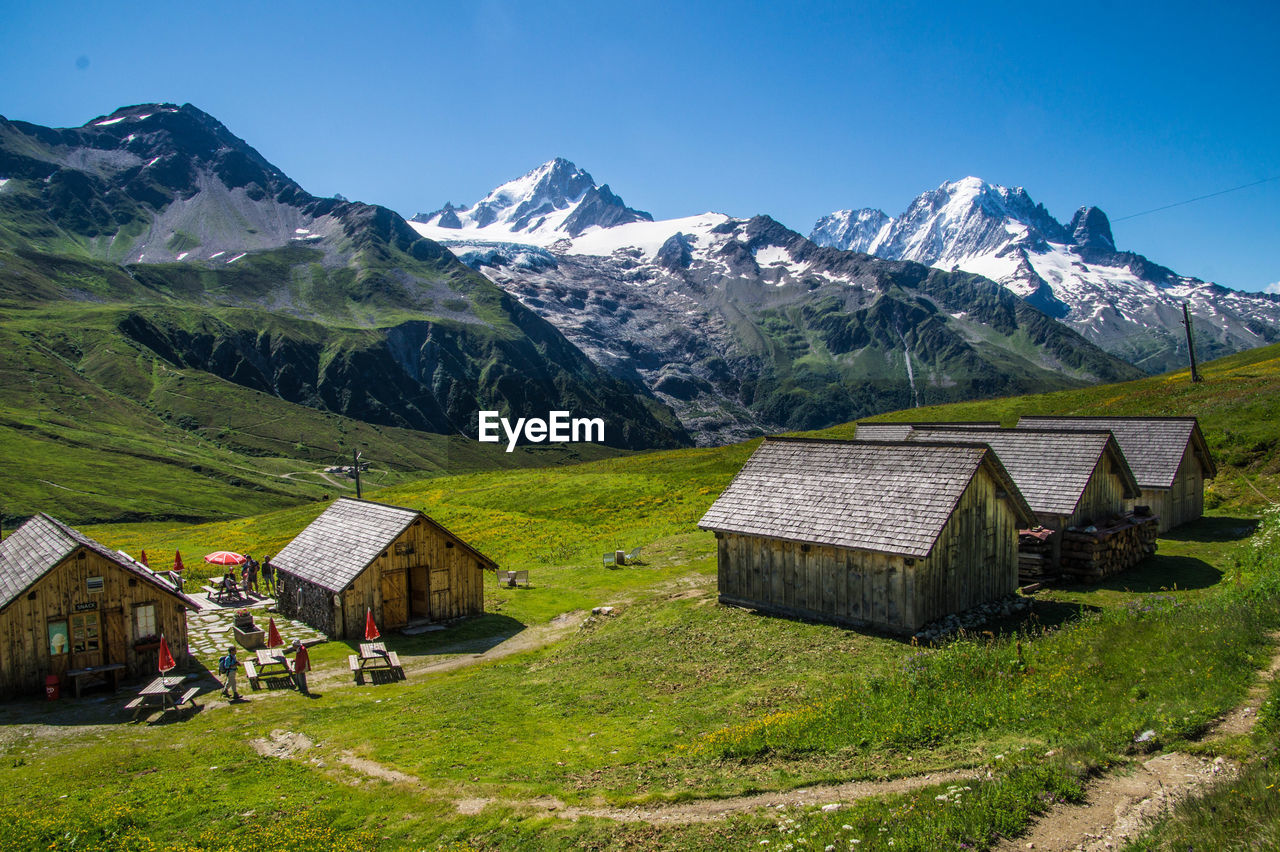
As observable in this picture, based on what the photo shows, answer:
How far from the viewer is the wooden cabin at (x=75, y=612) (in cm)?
2605

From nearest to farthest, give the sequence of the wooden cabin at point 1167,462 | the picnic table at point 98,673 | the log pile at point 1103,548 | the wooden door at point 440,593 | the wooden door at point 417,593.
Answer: the picnic table at point 98,673
the log pile at point 1103,548
the wooden door at point 440,593
the wooden door at point 417,593
the wooden cabin at point 1167,462

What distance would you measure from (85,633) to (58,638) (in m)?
0.79

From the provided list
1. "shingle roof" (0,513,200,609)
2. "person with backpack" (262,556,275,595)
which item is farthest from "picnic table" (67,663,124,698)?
"person with backpack" (262,556,275,595)

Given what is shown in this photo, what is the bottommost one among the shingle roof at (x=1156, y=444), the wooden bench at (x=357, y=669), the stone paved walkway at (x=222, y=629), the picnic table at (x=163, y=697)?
the stone paved walkway at (x=222, y=629)

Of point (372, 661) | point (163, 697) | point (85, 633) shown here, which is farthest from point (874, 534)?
point (85, 633)

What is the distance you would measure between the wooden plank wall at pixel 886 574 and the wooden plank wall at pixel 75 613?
22.3 metres

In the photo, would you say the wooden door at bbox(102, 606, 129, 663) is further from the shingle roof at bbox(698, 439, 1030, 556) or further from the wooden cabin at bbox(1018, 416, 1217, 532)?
the wooden cabin at bbox(1018, 416, 1217, 532)

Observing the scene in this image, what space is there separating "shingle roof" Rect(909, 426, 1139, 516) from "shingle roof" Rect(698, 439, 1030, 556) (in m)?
4.53

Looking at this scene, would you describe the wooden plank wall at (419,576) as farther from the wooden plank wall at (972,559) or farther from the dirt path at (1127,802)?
the dirt path at (1127,802)

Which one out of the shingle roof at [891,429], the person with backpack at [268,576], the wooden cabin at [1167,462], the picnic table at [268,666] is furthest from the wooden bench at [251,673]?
the wooden cabin at [1167,462]

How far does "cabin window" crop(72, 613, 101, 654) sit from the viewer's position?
2716 cm

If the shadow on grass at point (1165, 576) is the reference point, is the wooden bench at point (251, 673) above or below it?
below

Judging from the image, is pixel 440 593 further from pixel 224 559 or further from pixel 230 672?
pixel 224 559

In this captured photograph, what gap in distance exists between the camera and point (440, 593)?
3603 centimetres
